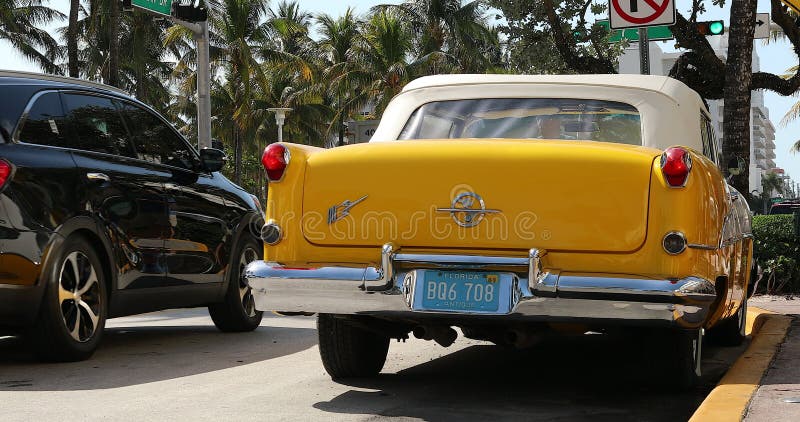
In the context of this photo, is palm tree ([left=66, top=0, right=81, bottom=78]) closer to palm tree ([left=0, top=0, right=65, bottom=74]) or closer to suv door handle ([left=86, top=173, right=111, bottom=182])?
palm tree ([left=0, top=0, right=65, bottom=74])

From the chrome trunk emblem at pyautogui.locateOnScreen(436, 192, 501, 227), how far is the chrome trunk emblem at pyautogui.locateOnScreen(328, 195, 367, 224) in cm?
42

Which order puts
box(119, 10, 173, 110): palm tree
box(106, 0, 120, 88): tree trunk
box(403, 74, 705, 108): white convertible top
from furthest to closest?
box(119, 10, 173, 110): palm tree → box(106, 0, 120, 88): tree trunk → box(403, 74, 705, 108): white convertible top

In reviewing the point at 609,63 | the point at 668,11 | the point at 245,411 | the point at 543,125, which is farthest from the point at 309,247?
the point at 609,63

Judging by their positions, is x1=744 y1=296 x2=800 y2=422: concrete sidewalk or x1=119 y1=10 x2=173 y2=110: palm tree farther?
x1=119 y1=10 x2=173 y2=110: palm tree

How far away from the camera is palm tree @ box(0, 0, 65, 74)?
208 feet

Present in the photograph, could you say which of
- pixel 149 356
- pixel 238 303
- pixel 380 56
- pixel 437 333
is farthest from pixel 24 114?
pixel 380 56

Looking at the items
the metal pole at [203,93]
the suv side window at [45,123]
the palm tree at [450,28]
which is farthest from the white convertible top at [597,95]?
the palm tree at [450,28]

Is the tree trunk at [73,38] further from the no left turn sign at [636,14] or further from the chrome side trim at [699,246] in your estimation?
the chrome side trim at [699,246]

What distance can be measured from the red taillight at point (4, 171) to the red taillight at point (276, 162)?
59.5 inches

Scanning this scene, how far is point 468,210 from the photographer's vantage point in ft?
17.1

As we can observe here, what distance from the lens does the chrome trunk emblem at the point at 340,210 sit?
5.43 m

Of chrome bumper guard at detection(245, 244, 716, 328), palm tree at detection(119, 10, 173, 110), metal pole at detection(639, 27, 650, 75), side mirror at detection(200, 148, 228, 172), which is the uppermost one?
palm tree at detection(119, 10, 173, 110)

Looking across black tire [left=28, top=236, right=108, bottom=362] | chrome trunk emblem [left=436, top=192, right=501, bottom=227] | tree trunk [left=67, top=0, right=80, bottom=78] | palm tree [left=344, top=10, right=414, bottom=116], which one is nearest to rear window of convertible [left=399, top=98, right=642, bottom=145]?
chrome trunk emblem [left=436, top=192, right=501, bottom=227]

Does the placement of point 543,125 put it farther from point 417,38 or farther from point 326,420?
point 417,38
